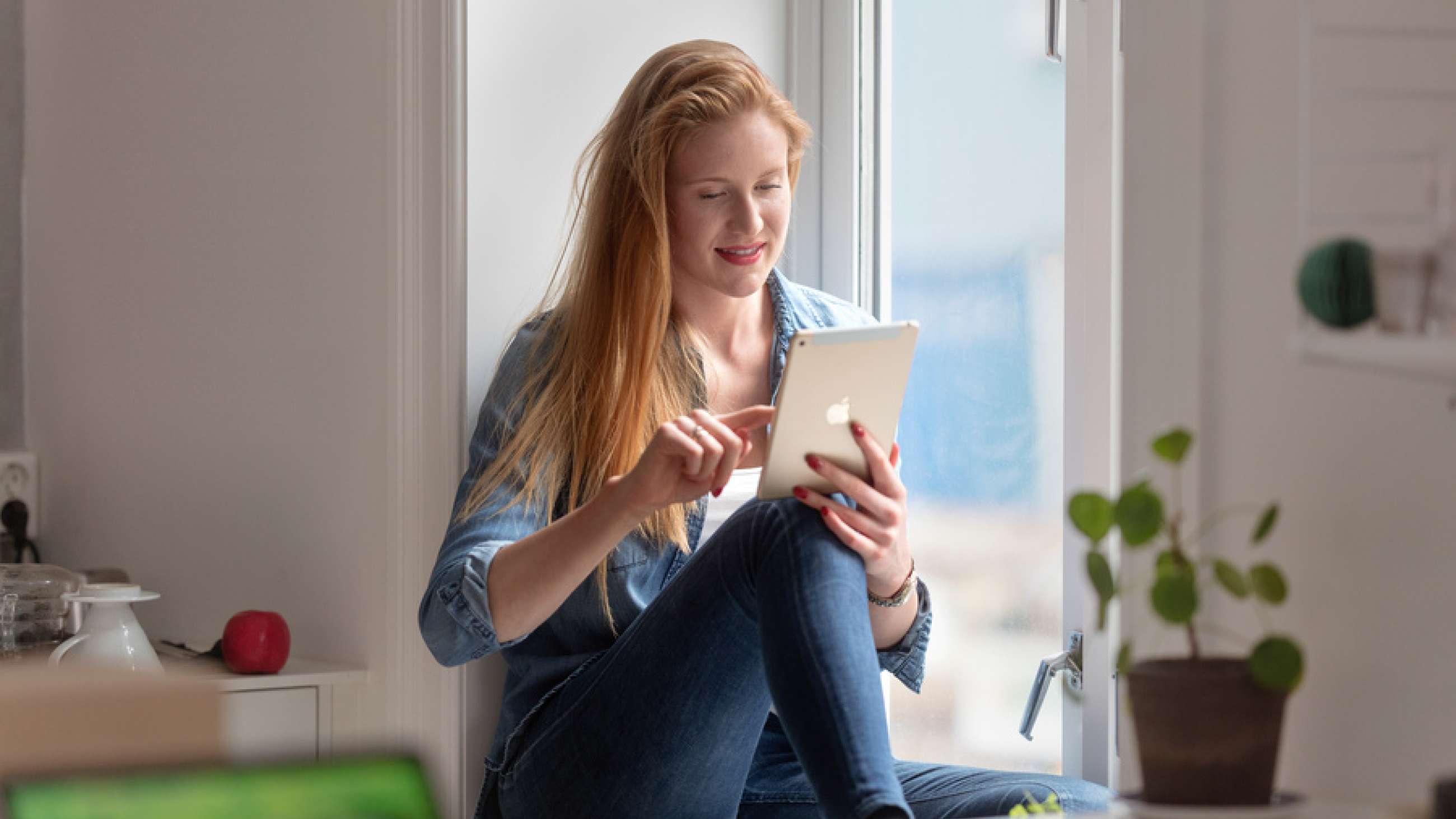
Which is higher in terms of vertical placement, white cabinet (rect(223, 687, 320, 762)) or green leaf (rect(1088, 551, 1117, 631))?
green leaf (rect(1088, 551, 1117, 631))

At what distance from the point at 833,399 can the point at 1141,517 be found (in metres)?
0.62

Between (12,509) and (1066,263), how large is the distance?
1.98 metres

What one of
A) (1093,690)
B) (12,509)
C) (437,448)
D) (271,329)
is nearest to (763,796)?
(1093,690)

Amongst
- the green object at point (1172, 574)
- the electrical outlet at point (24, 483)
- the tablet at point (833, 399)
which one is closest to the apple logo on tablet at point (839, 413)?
the tablet at point (833, 399)

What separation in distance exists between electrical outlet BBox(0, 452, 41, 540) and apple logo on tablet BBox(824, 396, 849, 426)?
1973mm

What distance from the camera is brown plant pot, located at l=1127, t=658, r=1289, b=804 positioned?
0.67 meters

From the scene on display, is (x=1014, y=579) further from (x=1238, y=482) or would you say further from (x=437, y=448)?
(x=1238, y=482)

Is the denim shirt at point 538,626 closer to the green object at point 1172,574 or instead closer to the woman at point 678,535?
the woman at point 678,535

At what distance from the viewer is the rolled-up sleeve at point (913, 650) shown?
5.16 feet

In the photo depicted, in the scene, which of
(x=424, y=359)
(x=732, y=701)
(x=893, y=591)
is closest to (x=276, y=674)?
(x=424, y=359)

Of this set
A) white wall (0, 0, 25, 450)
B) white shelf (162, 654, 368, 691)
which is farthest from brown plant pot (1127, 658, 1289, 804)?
white wall (0, 0, 25, 450)

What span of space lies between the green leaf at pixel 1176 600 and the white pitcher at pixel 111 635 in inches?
54.3

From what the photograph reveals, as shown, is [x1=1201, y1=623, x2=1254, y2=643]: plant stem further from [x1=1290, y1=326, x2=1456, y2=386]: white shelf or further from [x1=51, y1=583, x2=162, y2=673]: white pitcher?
[x1=51, y1=583, x2=162, y2=673]: white pitcher

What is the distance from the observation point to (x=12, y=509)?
8.84 feet
